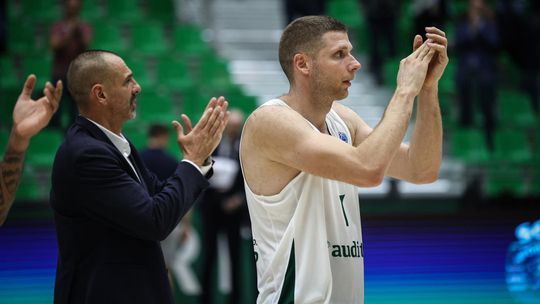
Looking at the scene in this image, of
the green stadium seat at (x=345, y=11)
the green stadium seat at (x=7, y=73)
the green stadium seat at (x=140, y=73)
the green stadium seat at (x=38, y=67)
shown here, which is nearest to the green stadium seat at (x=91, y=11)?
the green stadium seat at (x=140, y=73)

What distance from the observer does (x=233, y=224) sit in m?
9.23

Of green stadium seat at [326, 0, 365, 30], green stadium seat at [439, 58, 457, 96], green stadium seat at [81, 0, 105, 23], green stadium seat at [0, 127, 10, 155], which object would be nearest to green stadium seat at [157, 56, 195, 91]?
green stadium seat at [81, 0, 105, 23]

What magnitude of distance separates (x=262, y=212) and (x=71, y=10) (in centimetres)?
783

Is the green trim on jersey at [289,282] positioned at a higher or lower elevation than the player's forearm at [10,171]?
lower

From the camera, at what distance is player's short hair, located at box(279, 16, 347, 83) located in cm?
397

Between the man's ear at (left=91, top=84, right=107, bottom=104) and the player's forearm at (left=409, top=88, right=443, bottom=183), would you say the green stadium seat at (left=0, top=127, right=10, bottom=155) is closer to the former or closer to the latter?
the man's ear at (left=91, top=84, right=107, bottom=104)

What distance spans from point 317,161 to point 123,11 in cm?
1002

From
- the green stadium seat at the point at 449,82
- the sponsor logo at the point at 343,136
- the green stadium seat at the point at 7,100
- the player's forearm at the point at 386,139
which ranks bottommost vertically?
the player's forearm at the point at 386,139

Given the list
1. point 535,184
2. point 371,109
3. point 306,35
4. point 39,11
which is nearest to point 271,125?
point 306,35

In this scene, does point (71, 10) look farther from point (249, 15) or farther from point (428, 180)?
point (428, 180)

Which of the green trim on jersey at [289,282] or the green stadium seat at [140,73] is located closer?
the green trim on jersey at [289,282]

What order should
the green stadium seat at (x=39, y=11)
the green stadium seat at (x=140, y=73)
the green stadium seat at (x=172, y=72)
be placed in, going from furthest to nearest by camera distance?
the green stadium seat at (x=39, y=11), the green stadium seat at (x=172, y=72), the green stadium seat at (x=140, y=73)

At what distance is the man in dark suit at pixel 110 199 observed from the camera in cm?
373

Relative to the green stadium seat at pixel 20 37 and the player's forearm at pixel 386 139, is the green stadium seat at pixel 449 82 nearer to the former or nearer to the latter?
the green stadium seat at pixel 20 37
